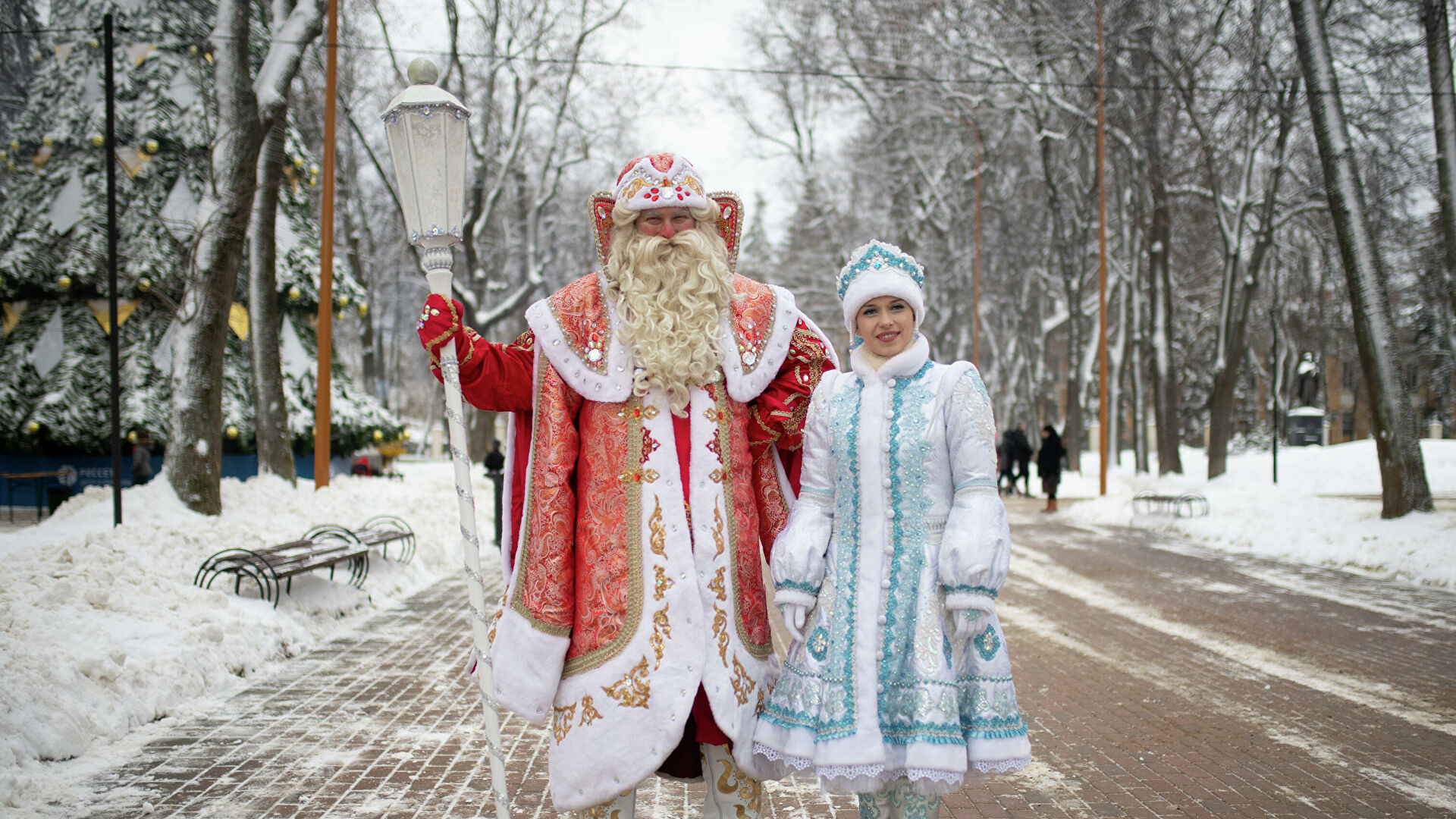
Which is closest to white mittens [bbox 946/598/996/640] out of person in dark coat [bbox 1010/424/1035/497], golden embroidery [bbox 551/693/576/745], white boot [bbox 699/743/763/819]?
white boot [bbox 699/743/763/819]

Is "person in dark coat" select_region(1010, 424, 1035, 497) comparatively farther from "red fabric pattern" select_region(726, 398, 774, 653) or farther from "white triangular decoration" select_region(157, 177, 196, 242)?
"red fabric pattern" select_region(726, 398, 774, 653)

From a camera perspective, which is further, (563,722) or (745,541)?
(745,541)

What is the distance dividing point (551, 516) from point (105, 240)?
16.9 meters

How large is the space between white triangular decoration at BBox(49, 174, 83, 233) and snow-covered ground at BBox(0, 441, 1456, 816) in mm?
5651

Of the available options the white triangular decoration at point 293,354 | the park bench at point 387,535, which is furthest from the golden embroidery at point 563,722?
the white triangular decoration at point 293,354

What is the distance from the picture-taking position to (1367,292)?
13.0 m

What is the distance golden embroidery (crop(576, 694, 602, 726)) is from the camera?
116 inches

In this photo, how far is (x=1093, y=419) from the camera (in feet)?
140

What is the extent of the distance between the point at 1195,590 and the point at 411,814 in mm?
8774

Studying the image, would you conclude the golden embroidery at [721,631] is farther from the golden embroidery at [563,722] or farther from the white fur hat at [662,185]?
the white fur hat at [662,185]

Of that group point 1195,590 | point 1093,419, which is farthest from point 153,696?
point 1093,419

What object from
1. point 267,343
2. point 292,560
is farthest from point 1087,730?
point 267,343

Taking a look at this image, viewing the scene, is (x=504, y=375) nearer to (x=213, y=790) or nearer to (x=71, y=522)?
(x=213, y=790)

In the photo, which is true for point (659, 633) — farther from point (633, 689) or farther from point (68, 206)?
point (68, 206)
